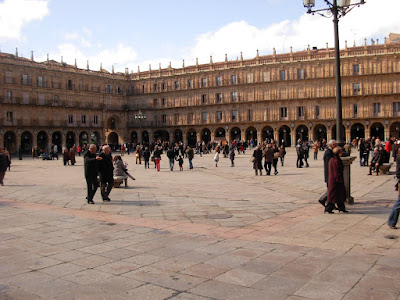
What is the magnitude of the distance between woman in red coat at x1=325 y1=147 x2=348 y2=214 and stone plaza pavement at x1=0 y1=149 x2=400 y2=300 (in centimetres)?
24

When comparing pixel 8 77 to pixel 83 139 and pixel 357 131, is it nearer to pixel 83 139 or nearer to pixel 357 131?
pixel 83 139

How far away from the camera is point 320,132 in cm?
5075

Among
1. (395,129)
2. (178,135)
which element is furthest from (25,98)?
(395,129)

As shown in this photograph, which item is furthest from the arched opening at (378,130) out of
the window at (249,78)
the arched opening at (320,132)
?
the window at (249,78)

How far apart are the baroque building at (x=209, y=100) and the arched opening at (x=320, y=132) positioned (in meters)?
0.13

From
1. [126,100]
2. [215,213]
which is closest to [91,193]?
[215,213]

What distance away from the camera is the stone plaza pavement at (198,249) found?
13.9 feet

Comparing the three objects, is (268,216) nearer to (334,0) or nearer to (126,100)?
(334,0)

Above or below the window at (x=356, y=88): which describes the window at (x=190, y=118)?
below

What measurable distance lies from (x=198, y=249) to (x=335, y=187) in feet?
12.2

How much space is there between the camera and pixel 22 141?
1928 inches

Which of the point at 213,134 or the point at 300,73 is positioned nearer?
the point at 300,73

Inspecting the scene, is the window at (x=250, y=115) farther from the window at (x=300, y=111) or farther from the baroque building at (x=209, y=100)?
the window at (x=300, y=111)

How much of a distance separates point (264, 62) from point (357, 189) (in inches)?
1654
